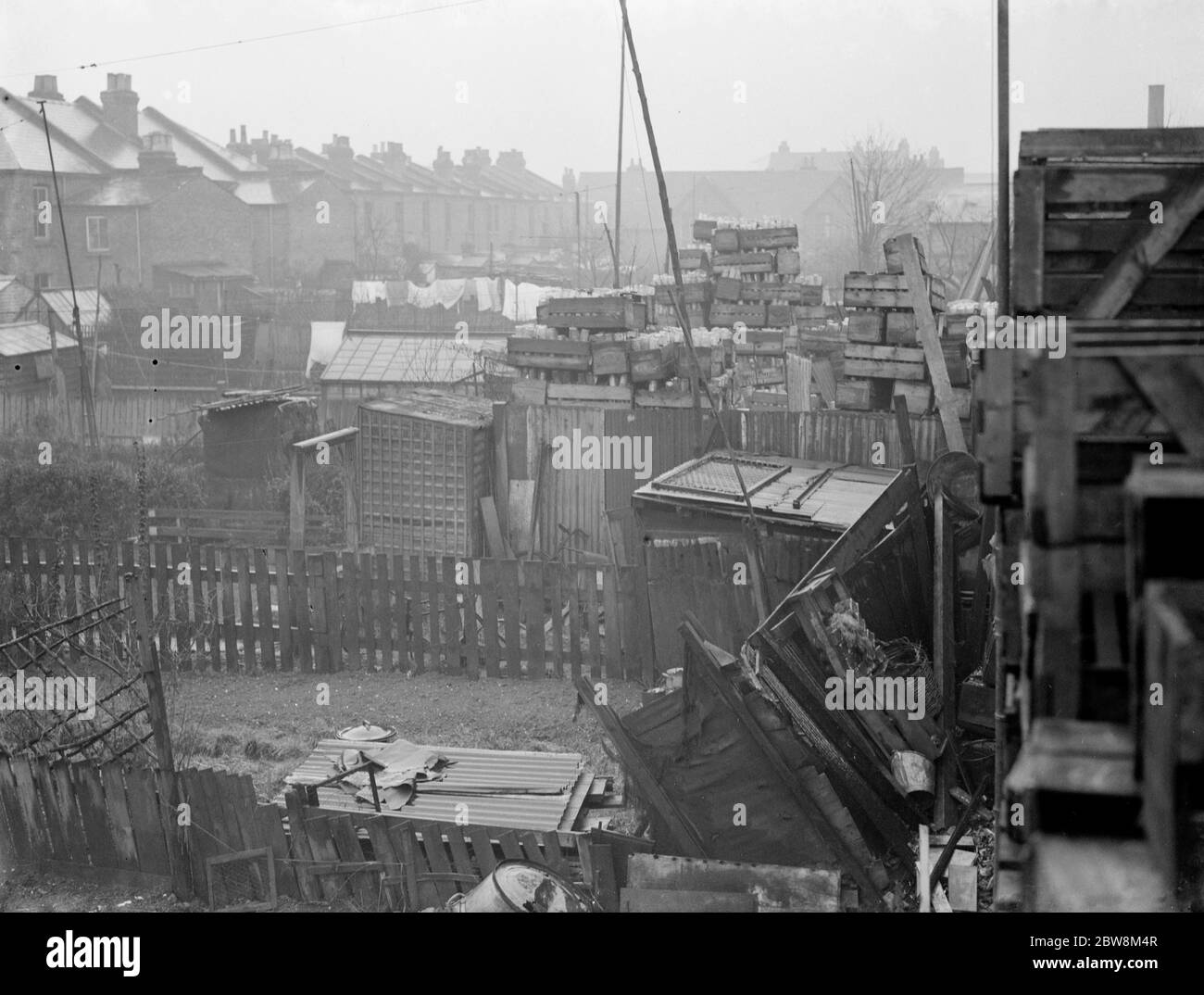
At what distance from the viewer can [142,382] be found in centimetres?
3184

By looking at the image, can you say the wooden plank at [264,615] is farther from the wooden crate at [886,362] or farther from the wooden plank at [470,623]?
the wooden crate at [886,362]

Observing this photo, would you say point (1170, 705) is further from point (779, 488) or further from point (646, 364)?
point (646, 364)

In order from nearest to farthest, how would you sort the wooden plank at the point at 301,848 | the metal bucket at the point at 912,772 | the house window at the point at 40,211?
1. the metal bucket at the point at 912,772
2. the wooden plank at the point at 301,848
3. the house window at the point at 40,211

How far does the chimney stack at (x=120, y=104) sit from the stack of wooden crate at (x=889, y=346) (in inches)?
1798

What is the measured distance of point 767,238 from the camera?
20016mm

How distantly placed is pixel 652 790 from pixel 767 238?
14756mm

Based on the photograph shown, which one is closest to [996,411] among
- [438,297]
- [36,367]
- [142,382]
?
[36,367]

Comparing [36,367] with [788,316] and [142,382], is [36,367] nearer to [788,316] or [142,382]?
[142,382]

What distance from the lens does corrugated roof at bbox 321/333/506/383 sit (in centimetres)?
2545

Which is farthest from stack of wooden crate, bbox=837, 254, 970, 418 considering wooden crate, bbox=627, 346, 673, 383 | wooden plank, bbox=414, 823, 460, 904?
wooden plank, bbox=414, 823, 460, 904

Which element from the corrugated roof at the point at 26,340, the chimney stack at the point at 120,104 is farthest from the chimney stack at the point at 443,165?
the corrugated roof at the point at 26,340

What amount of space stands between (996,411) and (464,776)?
5.37 m

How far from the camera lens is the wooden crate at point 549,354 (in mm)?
14266

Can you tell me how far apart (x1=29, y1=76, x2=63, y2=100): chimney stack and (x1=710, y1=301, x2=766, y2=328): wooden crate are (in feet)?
119
